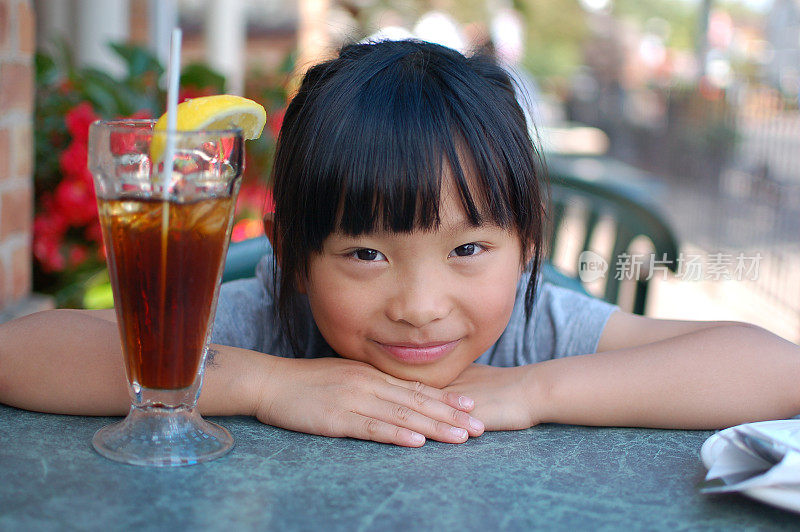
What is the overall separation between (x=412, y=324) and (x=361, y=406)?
0.15 meters

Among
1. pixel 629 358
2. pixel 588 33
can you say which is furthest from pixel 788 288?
pixel 588 33

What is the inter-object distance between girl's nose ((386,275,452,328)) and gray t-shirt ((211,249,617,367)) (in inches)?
15.9

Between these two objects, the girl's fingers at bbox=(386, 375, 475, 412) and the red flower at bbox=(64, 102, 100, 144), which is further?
the red flower at bbox=(64, 102, 100, 144)

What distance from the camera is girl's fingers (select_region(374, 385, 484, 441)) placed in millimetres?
1134

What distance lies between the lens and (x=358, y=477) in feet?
A: 3.17

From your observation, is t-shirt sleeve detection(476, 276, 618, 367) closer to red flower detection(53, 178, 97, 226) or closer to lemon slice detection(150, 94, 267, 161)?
lemon slice detection(150, 94, 267, 161)

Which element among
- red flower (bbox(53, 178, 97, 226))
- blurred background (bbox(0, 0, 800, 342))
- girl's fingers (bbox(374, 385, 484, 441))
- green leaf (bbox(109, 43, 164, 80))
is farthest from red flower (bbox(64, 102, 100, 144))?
girl's fingers (bbox(374, 385, 484, 441))

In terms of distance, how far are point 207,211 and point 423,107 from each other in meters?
0.44

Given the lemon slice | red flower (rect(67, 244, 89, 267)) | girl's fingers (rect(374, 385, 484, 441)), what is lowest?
red flower (rect(67, 244, 89, 267))

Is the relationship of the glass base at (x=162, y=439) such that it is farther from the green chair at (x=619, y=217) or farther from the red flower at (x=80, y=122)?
the red flower at (x=80, y=122)

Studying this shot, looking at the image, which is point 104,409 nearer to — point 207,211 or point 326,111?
point 207,211

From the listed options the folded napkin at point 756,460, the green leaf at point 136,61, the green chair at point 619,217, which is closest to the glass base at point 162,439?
the folded napkin at point 756,460

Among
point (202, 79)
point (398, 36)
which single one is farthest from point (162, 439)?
point (202, 79)

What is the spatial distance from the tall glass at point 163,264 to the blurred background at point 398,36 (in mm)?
750
